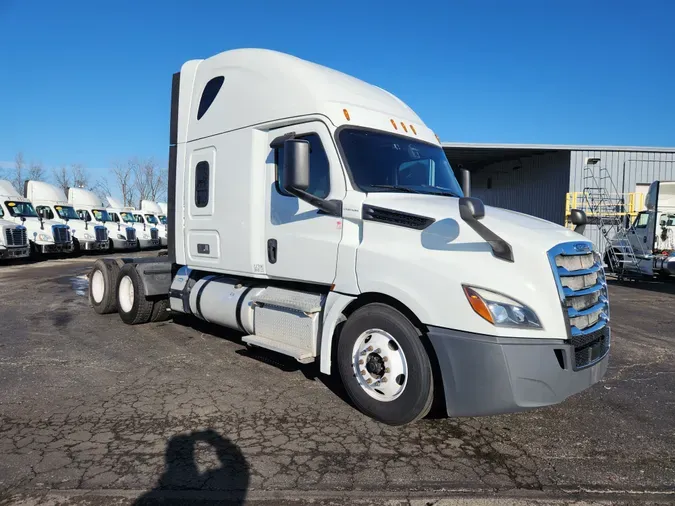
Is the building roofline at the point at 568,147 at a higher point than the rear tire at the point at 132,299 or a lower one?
higher

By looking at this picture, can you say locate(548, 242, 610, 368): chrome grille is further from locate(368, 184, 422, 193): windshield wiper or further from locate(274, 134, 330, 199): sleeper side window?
locate(274, 134, 330, 199): sleeper side window

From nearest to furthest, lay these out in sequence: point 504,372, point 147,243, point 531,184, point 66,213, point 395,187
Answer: point 504,372, point 395,187, point 66,213, point 531,184, point 147,243

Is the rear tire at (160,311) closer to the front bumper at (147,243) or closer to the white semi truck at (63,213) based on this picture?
the white semi truck at (63,213)

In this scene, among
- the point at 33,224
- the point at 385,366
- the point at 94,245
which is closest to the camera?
the point at 385,366

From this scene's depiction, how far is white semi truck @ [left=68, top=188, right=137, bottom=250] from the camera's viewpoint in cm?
2650

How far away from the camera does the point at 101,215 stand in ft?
88.8

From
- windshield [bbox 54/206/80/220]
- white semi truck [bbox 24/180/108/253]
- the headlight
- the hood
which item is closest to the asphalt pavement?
the headlight

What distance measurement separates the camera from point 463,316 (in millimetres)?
3320

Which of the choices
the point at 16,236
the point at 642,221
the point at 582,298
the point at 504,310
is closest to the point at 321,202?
the point at 504,310

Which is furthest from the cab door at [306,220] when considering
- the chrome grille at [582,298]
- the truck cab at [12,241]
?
the truck cab at [12,241]

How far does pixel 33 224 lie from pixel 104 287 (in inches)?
650

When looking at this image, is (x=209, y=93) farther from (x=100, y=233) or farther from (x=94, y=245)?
(x=100, y=233)

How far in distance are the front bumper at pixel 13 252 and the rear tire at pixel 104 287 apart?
12937mm

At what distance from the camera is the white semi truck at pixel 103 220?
26500 mm
